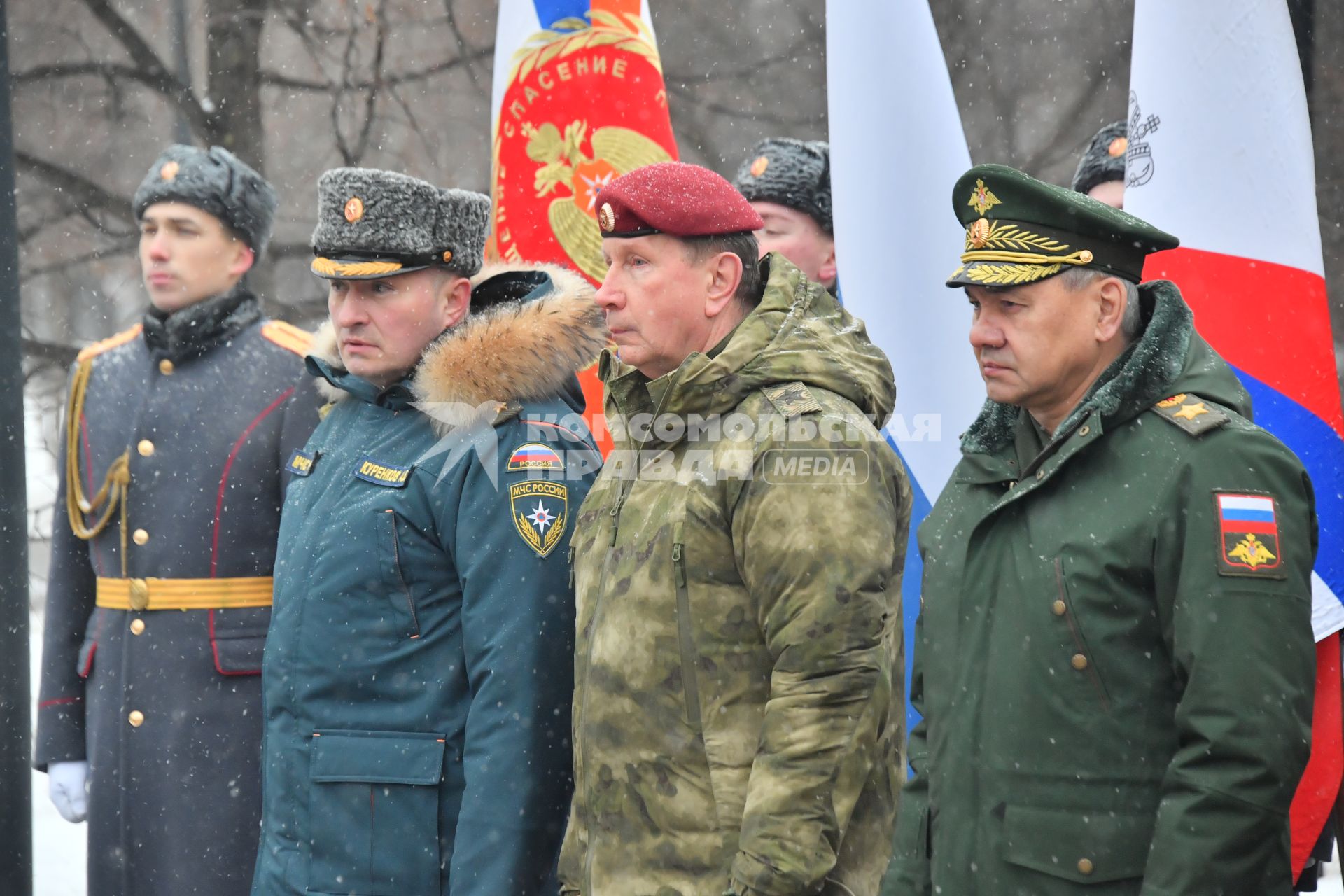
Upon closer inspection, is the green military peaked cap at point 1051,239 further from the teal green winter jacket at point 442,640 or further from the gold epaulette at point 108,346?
the gold epaulette at point 108,346

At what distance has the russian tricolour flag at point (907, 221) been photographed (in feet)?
14.5

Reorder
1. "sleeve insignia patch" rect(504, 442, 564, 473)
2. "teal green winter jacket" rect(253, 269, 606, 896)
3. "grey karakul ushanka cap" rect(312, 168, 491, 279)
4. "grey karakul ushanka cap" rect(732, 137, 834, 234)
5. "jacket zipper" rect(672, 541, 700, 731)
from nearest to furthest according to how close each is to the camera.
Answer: "jacket zipper" rect(672, 541, 700, 731) < "teal green winter jacket" rect(253, 269, 606, 896) < "sleeve insignia patch" rect(504, 442, 564, 473) < "grey karakul ushanka cap" rect(312, 168, 491, 279) < "grey karakul ushanka cap" rect(732, 137, 834, 234)

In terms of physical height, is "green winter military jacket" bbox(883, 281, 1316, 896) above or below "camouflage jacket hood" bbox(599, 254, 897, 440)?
below

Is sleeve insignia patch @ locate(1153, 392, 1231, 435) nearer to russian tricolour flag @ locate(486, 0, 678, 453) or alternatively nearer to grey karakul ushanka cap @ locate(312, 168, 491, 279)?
grey karakul ushanka cap @ locate(312, 168, 491, 279)

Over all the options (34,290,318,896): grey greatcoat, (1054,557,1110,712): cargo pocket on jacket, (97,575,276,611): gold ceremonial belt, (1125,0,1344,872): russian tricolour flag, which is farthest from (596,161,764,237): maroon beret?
(97,575,276,611): gold ceremonial belt

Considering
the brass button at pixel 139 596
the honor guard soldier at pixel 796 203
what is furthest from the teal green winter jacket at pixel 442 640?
the honor guard soldier at pixel 796 203

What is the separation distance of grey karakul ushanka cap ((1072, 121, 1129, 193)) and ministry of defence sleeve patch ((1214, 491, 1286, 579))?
2.64m

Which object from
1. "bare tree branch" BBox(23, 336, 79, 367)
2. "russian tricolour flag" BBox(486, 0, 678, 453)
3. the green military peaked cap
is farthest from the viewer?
"bare tree branch" BBox(23, 336, 79, 367)

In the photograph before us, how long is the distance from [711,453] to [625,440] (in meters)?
0.24

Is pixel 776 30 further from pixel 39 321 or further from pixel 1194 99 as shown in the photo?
pixel 1194 99

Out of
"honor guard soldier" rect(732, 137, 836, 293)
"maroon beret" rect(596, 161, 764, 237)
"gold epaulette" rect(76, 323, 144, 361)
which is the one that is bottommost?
"gold epaulette" rect(76, 323, 144, 361)

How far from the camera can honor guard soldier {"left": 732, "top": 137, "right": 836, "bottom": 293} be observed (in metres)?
4.82

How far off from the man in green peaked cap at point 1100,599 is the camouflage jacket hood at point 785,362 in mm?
252

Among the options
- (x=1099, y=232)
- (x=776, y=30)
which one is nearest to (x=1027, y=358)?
(x=1099, y=232)
